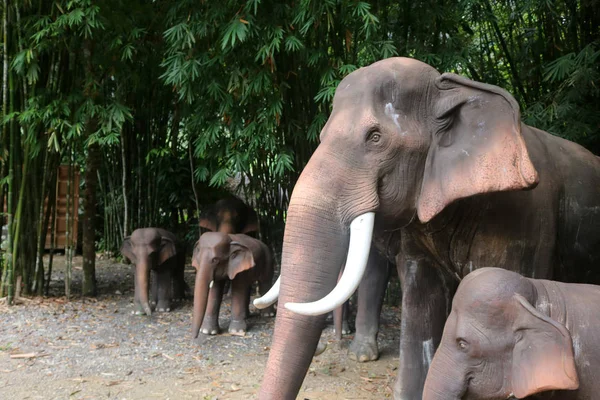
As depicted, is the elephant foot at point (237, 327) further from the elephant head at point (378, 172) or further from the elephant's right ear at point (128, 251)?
the elephant head at point (378, 172)

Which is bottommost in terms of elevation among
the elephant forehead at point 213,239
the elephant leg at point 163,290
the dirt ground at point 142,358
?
the dirt ground at point 142,358

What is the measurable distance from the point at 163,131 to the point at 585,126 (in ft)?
17.3

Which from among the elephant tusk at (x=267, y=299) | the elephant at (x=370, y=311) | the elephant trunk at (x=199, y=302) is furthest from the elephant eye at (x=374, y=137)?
the elephant trunk at (x=199, y=302)

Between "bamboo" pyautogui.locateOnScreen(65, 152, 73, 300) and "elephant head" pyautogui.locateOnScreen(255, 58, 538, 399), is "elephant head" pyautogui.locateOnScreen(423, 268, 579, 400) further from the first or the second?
"bamboo" pyautogui.locateOnScreen(65, 152, 73, 300)

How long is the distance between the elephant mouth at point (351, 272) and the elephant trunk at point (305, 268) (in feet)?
0.09

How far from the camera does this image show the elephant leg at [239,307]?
226 inches

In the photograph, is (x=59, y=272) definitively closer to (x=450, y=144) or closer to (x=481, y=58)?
(x=481, y=58)

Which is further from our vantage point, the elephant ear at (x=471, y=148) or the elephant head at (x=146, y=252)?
the elephant head at (x=146, y=252)

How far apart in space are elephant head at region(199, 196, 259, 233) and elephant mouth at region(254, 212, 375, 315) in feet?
13.8

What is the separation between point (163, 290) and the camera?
21.6ft

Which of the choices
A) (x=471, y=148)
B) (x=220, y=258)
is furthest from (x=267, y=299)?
(x=220, y=258)

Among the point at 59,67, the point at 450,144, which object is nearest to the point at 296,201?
the point at 450,144

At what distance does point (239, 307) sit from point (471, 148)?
3.31 meters

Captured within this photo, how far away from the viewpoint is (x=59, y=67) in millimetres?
6430
